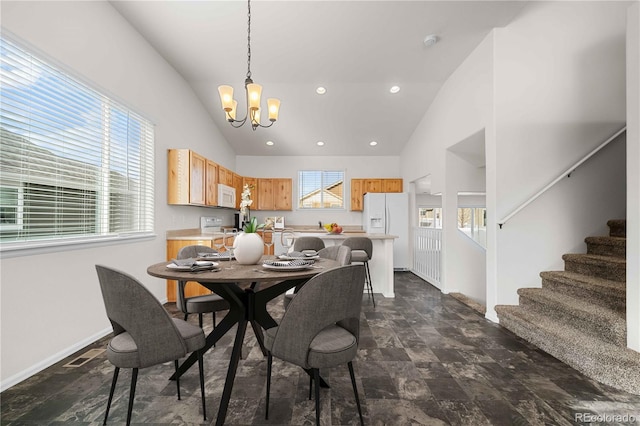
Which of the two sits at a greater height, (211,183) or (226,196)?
(211,183)

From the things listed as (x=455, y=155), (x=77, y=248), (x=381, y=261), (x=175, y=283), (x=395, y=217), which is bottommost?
(x=175, y=283)

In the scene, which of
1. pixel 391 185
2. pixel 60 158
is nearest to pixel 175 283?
pixel 60 158

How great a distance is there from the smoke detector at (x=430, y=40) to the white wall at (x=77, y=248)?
3.48 meters

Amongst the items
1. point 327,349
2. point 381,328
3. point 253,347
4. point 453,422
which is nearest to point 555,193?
point 381,328

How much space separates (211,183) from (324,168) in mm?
3047

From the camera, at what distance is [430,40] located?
3363 mm

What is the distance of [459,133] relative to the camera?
3830 mm

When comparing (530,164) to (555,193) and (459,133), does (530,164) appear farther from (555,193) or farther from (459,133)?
(459,133)

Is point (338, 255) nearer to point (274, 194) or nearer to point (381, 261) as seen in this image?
point (381, 261)

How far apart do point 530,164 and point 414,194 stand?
2.93 m

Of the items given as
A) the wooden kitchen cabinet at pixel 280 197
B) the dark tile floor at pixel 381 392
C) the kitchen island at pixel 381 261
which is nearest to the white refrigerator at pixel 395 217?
the kitchen island at pixel 381 261

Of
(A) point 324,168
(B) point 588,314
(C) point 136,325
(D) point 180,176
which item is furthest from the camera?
(A) point 324,168

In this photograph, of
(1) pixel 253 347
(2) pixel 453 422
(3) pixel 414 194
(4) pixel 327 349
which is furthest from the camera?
(3) pixel 414 194

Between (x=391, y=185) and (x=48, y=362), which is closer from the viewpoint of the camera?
(x=48, y=362)
